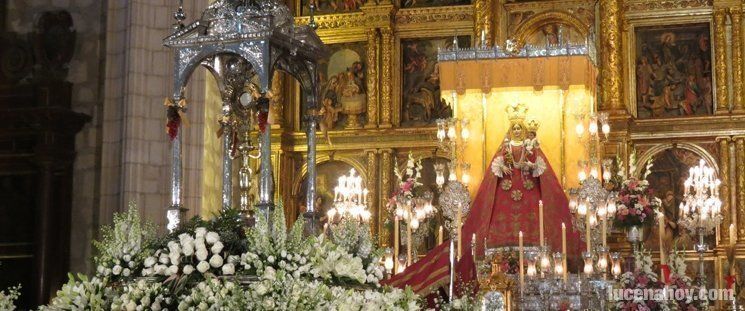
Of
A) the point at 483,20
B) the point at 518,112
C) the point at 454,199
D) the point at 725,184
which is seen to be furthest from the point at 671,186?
the point at 454,199

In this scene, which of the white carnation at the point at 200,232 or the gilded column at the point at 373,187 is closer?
the white carnation at the point at 200,232

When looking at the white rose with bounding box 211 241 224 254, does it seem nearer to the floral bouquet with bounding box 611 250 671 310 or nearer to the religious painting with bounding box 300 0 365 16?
the floral bouquet with bounding box 611 250 671 310

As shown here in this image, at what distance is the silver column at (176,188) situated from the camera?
419 inches

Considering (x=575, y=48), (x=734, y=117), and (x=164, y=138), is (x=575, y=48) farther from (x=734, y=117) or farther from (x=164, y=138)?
(x=164, y=138)

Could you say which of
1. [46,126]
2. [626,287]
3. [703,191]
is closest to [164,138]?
[46,126]

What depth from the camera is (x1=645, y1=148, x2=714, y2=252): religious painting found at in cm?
1973

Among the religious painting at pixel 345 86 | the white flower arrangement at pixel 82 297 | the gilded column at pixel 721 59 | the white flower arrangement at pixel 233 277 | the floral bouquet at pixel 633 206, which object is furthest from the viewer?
the religious painting at pixel 345 86

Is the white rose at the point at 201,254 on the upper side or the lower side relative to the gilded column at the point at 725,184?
lower

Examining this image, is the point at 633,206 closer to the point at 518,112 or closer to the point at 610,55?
the point at 518,112

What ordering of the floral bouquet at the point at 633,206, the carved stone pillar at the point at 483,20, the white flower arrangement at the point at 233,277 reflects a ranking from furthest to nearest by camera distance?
the carved stone pillar at the point at 483,20, the floral bouquet at the point at 633,206, the white flower arrangement at the point at 233,277

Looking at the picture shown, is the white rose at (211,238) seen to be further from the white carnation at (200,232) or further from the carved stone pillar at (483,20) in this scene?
the carved stone pillar at (483,20)

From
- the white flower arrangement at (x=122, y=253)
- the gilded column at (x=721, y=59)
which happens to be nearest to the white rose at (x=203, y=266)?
the white flower arrangement at (x=122, y=253)

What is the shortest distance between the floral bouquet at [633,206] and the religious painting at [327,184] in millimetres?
5398

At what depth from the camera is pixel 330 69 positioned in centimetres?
2180
